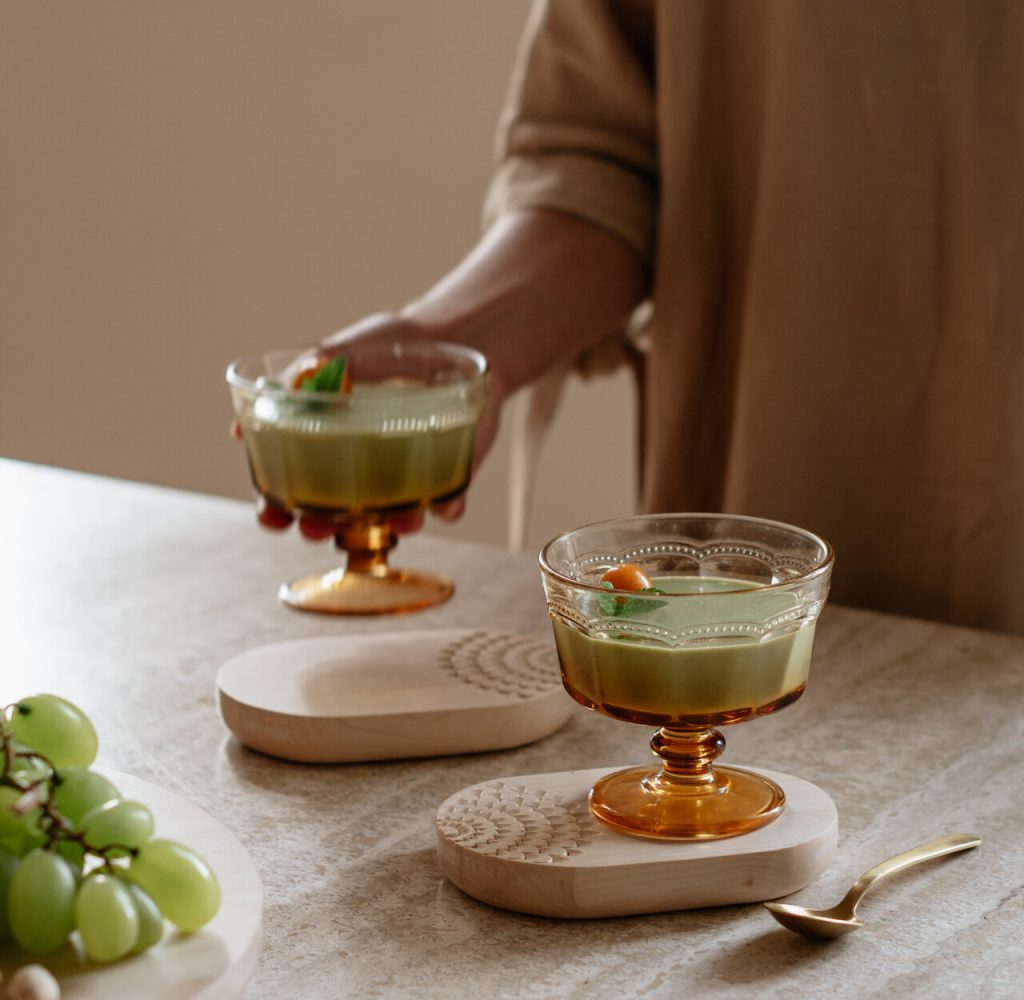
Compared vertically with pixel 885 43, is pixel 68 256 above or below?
below

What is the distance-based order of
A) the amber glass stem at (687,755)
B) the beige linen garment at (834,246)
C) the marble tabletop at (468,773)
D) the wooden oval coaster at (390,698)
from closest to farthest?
the marble tabletop at (468,773)
the amber glass stem at (687,755)
the wooden oval coaster at (390,698)
the beige linen garment at (834,246)

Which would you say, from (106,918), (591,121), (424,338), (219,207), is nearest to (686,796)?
(106,918)

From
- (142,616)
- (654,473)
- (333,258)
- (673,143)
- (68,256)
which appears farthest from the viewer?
(68,256)

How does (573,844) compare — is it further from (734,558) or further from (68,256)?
(68,256)

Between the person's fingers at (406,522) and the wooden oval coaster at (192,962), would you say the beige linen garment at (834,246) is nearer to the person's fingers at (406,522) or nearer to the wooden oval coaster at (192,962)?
the person's fingers at (406,522)

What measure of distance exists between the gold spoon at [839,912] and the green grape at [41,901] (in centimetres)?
35

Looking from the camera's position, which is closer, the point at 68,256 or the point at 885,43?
the point at 885,43

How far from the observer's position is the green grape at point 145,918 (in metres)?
0.64

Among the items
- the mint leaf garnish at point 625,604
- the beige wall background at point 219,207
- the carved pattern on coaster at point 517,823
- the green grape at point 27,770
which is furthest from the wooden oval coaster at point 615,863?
the beige wall background at point 219,207

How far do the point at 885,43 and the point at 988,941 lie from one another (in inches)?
36.5

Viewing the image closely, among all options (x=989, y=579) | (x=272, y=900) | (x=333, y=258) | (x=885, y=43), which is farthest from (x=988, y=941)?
(x=333, y=258)

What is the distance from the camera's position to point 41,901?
2.04ft

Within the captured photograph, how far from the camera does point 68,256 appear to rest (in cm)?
385

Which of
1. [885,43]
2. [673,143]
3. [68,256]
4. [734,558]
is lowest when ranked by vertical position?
[68,256]
